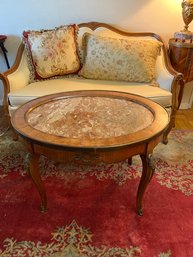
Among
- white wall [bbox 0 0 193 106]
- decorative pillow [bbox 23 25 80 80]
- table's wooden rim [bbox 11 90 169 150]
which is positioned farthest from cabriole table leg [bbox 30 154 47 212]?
white wall [bbox 0 0 193 106]

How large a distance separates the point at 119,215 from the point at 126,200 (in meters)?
0.13

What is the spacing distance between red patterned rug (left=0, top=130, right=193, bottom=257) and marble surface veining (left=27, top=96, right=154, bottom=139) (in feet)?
0.80

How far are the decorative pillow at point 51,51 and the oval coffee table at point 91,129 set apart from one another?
2.12ft

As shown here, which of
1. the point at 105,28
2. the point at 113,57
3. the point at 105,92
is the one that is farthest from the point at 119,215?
the point at 105,28

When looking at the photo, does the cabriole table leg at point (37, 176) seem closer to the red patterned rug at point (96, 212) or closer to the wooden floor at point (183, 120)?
the red patterned rug at point (96, 212)

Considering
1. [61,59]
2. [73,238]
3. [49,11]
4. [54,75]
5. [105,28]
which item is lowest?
[73,238]

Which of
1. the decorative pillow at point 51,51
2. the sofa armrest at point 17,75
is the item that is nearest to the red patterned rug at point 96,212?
the sofa armrest at point 17,75

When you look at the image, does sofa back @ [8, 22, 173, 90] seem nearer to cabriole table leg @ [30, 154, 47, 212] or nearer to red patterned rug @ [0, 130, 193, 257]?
red patterned rug @ [0, 130, 193, 257]

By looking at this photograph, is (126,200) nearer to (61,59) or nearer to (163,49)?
(61,59)

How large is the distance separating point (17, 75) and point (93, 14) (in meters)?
1.02

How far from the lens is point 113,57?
81.0 inches

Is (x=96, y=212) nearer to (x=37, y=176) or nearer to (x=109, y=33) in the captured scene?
(x=37, y=176)

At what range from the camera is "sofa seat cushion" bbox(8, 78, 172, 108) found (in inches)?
73.7

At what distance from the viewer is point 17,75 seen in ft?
6.72
